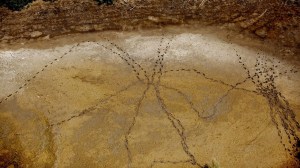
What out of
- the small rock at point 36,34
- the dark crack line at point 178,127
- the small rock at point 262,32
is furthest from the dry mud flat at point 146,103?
the small rock at point 262,32

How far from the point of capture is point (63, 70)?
249 inches

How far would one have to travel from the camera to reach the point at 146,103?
5773 mm

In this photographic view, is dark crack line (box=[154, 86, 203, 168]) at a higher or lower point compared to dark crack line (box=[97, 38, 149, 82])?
lower

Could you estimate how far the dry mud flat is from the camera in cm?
514

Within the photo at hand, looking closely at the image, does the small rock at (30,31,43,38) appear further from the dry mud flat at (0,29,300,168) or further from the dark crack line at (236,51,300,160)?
the dark crack line at (236,51,300,160)

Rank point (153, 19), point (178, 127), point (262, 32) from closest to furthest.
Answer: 1. point (178, 127)
2. point (262, 32)
3. point (153, 19)

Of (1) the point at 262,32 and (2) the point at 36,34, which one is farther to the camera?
(2) the point at 36,34

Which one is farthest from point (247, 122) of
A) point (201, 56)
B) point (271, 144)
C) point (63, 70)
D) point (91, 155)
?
point (63, 70)

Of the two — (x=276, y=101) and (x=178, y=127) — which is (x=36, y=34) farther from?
(x=276, y=101)

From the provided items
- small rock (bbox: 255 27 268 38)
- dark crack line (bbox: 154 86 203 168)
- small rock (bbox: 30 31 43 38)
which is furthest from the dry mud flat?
small rock (bbox: 255 27 268 38)

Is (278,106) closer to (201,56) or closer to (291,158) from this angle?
(291,158)

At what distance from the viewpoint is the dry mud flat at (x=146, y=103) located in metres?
5.14

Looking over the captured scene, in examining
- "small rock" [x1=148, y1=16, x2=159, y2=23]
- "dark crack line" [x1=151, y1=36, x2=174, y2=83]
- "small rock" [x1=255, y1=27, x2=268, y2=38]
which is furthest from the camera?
"small rock" [x1=148, y1=16, x2=159, y2=23]

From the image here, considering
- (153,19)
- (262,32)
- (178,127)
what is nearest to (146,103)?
(178,127)
